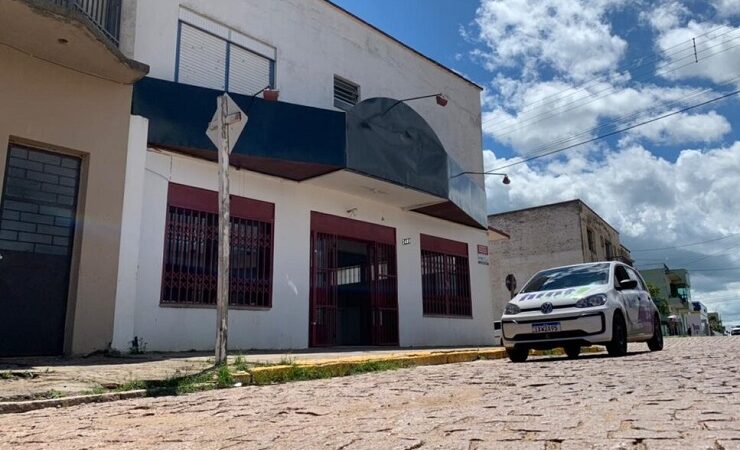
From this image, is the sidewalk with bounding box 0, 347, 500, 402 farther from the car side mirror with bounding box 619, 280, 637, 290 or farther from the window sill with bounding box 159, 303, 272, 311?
the car side mirror with bounding box 619, 280, 637, 290

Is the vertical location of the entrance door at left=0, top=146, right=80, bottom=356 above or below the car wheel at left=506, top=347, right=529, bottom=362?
above

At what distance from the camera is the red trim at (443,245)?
16.2m

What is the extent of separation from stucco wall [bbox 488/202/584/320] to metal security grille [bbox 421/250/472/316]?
15.0 meters

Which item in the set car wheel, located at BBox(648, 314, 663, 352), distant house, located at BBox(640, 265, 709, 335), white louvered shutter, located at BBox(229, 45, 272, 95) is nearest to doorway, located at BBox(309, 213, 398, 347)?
white louvered shutter, located at BBox(229, 45, 272, 95)

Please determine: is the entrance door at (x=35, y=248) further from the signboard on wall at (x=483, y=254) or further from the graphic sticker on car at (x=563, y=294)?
the signboard on wall at (x=483, y=254)

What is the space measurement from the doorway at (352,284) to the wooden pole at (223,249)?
232 inches

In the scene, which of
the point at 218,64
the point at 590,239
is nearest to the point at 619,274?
the point at 218,64

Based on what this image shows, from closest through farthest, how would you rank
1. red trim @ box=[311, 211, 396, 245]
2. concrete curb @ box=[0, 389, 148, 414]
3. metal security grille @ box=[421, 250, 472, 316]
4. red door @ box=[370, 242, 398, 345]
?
concrete curb @ box=[0, 389, 148, 414] → red trim @ box=[311, 211, 396, 245] → red door @ box=[370, 242, 398, 345] → metal security grille @ box=[421, 250, 472, 316]

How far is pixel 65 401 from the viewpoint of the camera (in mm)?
4945

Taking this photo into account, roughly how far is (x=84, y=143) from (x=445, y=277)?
10.5 meters

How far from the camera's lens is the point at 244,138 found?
35.6 feet

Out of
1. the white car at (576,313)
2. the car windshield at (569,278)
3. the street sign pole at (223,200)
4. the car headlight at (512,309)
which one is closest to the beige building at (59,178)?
the street sign pole at (223,200)

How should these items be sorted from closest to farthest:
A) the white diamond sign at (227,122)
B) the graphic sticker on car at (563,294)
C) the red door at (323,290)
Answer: the white diamond sign at (227,122), the graphic sticker on car at (563,294), the red door at (323,290)

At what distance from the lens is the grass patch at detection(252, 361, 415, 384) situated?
21.6 feet
